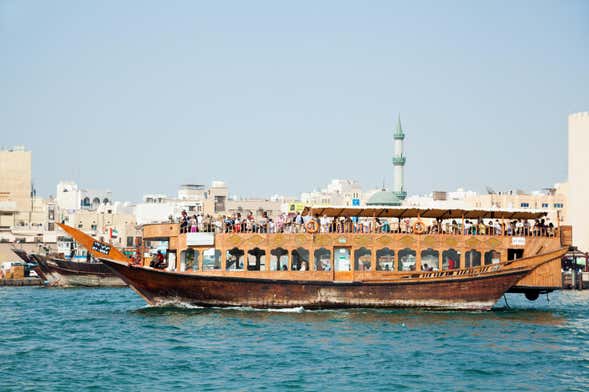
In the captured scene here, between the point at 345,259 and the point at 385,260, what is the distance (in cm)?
166

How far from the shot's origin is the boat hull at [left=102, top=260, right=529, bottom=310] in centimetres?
3234

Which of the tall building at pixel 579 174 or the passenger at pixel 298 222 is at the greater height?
the tall building at pixel 579 174

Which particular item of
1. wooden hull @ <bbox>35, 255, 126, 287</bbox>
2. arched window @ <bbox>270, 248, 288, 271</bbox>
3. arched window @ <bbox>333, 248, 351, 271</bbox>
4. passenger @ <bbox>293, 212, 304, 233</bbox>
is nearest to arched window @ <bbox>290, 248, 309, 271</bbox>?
arched window @ <bbox>270, 248, 288, 271</bbox>

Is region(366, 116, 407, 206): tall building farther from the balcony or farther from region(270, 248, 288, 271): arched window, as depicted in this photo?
region(270, 248, 288, 271): arched window

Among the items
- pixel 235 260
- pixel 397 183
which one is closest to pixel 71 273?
pixel 235 260

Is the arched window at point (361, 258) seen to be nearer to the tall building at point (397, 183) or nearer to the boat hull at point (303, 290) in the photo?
the boat hull at point (303, 290)

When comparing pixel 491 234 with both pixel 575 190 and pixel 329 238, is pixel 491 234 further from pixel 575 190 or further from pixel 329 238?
pixel 575 190

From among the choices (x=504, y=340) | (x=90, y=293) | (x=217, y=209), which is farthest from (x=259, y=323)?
(x=217, y=209)

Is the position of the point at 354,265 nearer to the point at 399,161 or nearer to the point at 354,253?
the point at 354,253

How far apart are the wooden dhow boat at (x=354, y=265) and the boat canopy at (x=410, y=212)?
1.6 inches

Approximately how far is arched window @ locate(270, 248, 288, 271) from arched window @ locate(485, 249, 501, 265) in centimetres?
675

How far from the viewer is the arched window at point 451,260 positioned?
112ft

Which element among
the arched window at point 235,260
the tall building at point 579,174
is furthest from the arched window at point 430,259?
the tall building at point 579,174

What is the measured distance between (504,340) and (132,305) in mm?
16057
